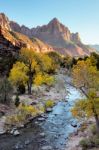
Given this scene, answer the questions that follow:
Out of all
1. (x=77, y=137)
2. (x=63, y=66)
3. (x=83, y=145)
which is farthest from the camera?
(x=63, y=66)

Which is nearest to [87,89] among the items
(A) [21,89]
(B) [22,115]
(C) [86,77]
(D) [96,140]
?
(C) [86,77]

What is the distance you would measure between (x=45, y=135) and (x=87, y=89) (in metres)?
10.3

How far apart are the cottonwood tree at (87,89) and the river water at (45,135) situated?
10.4ft

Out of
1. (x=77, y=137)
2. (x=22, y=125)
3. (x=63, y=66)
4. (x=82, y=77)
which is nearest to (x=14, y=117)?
(x=22, y=125)

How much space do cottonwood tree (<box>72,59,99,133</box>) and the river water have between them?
3156 mm

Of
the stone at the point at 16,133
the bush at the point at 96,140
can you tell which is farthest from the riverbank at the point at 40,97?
the bush at the point at 96,140

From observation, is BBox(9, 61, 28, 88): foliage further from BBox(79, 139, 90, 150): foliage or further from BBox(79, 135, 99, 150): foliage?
BBox(79, 135, 99, 150): foliage

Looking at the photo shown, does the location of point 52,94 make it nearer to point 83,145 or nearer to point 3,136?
point 3,136

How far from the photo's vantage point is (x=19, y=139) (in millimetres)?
40938

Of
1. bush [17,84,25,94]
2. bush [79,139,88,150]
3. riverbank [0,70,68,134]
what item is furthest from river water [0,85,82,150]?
bush [17,84,25,94]

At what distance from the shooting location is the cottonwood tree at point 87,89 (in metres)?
35.4

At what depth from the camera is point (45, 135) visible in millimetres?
42688

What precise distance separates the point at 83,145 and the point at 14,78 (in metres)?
37.8

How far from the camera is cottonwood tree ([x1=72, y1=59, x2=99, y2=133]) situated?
116 feet
